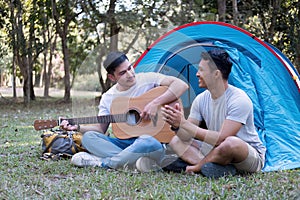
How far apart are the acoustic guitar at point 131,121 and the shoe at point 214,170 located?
1.41 ft

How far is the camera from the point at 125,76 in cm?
370

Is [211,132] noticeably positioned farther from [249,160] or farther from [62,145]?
[62,145]

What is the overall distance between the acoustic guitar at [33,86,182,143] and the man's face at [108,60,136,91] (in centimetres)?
12

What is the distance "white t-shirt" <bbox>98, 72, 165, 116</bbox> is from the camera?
12.1ft

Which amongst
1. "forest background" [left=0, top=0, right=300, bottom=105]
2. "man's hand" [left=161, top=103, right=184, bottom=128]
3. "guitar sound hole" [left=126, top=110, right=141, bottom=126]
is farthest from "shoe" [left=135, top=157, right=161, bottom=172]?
"forest background" [left=0, top=0, right=300, bottom=105]

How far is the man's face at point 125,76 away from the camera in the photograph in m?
3.70

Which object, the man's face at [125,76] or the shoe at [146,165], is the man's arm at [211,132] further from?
the man's face at [125,76]

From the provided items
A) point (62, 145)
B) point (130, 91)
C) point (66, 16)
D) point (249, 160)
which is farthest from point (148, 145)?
point (66, 16)

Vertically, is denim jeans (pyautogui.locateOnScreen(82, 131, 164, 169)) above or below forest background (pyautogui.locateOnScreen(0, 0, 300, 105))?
below

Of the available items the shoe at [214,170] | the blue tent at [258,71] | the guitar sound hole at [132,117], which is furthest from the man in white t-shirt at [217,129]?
the blue tent at [258,71]

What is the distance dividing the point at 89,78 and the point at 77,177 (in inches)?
34.2

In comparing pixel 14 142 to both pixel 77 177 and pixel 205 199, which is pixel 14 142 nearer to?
pixel 77 177

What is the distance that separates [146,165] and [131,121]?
38 centimetres

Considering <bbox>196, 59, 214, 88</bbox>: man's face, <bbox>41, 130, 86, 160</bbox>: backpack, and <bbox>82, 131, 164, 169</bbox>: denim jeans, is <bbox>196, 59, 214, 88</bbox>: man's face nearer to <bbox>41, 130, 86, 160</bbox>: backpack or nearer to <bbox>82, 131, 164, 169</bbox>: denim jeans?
<bbox>82, 131, 164, 169</bbox>: denim jeans
